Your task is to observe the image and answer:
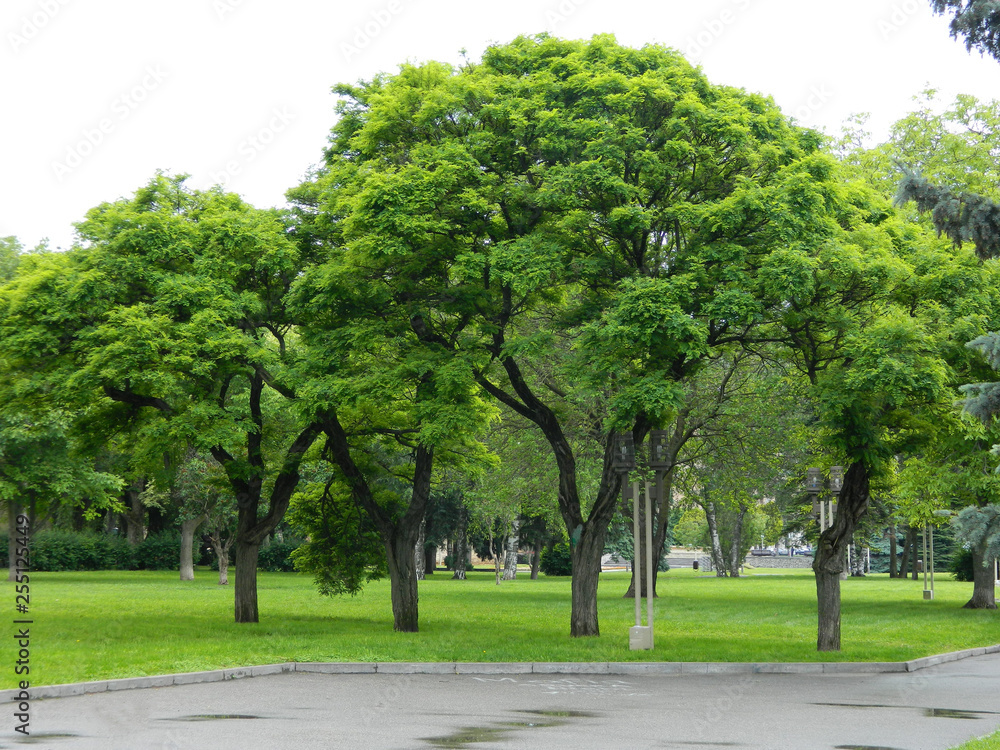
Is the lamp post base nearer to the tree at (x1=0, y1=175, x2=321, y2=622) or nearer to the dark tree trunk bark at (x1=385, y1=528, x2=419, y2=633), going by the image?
the dark tree trunk bark at (x1=385, y1=528, x2=419, y2=633)

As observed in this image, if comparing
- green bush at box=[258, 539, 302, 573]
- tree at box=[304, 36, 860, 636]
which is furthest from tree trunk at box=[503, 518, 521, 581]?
tree at box=[304, 36, 860, 636]

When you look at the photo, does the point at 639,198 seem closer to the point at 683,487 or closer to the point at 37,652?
the point at 37,652

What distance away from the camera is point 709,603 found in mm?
35000

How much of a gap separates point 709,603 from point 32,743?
2856 cm

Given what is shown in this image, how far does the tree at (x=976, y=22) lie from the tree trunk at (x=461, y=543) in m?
Result: 48.1

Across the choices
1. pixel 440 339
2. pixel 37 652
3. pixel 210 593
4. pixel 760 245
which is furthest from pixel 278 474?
pixel 210 593

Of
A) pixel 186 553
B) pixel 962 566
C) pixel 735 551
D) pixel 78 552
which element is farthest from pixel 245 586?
pixel 735 551

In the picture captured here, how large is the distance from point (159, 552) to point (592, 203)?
47626 millimetres

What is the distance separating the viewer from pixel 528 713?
11.6 meters

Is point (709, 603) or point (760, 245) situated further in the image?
point (709, 603)

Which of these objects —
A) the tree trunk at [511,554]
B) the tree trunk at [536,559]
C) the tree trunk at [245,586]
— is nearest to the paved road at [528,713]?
the tree trunk at [245,586]

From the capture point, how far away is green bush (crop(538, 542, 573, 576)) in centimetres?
6550

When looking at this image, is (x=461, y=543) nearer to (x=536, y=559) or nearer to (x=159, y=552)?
(x=536, y=559)

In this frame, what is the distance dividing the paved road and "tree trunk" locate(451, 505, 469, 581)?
4248cm
